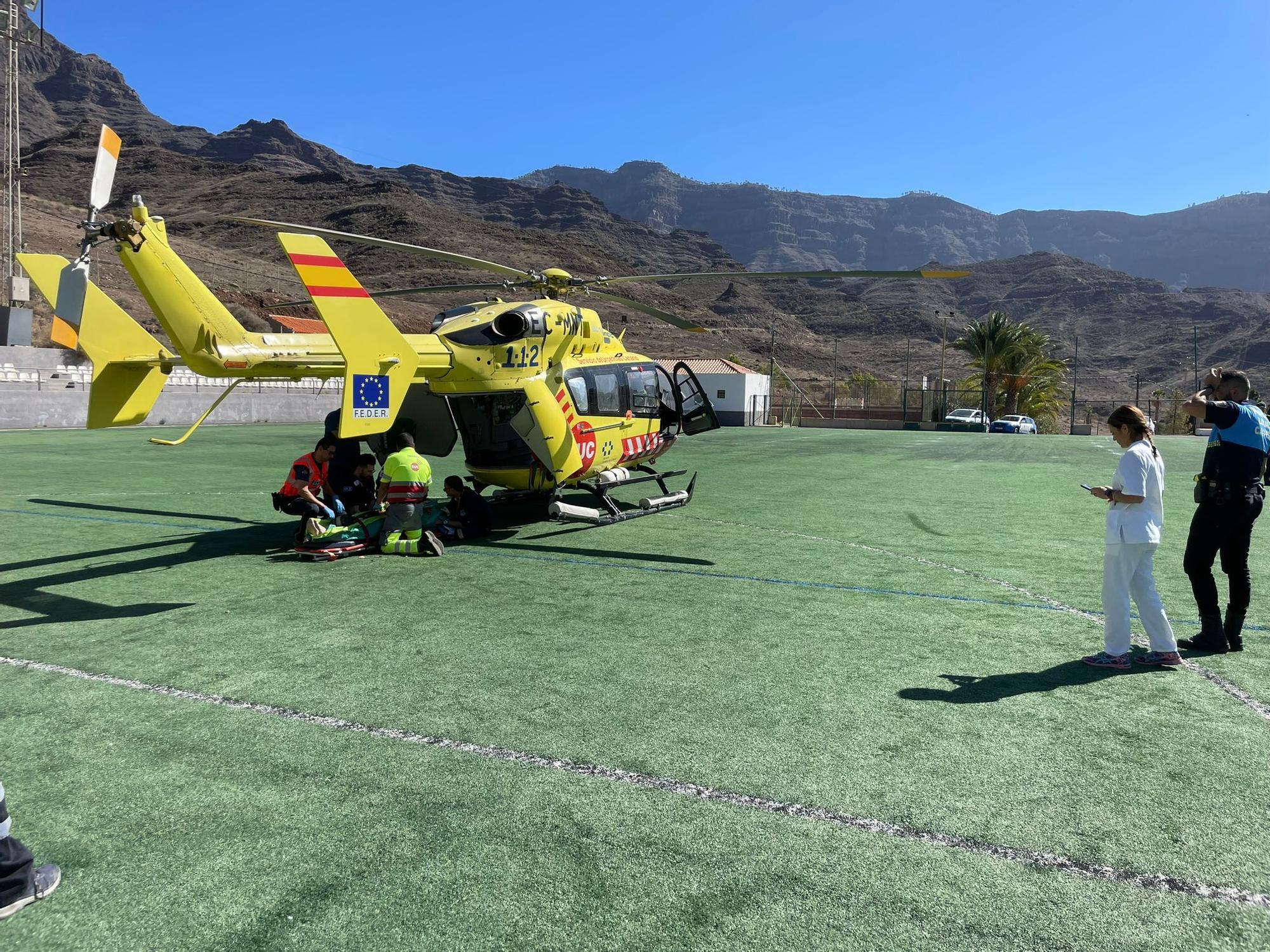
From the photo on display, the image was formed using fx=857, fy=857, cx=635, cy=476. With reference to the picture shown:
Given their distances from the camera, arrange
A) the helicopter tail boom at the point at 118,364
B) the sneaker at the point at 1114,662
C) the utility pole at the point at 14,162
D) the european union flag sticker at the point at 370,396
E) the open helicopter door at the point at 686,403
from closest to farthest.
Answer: the sneaker at the point at 1114,662
the european union flag sticker at the point at 370,396
the helicopter tail boom at the point at 118,364
the open helicopter door at the point at 686,403
the utility pole at the point at 14,162

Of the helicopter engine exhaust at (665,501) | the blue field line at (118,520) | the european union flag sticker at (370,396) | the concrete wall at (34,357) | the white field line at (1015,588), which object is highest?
the concrete wall at (34,357)

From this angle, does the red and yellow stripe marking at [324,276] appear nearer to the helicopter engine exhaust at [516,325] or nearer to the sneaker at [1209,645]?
the helicopter engine exhaust at [516,325]

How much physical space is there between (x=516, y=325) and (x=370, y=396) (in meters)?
2.55

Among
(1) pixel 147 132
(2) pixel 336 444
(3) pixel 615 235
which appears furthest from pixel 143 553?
(1) pixel 147 132

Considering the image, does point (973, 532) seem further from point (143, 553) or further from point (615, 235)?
point (615, 235)

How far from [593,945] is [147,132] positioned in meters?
234

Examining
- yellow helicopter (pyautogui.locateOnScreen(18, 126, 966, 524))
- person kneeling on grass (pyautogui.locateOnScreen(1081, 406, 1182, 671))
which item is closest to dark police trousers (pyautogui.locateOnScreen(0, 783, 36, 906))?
yellow helicopter (pyautogui.locateOnScreen(18, 126, 966, 524))

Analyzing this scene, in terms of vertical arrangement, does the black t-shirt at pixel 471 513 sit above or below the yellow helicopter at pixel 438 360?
below

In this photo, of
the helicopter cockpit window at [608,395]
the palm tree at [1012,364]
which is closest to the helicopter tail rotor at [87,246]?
the helicopter cockpit window at [608,395]

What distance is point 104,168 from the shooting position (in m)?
6.72

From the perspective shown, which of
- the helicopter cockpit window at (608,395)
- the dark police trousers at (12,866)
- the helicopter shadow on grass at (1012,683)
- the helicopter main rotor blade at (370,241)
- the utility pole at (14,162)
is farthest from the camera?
the utility pole at (14,162)

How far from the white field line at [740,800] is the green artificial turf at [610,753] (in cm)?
6

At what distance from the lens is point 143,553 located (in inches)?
355

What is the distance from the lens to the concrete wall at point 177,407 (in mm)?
28719
